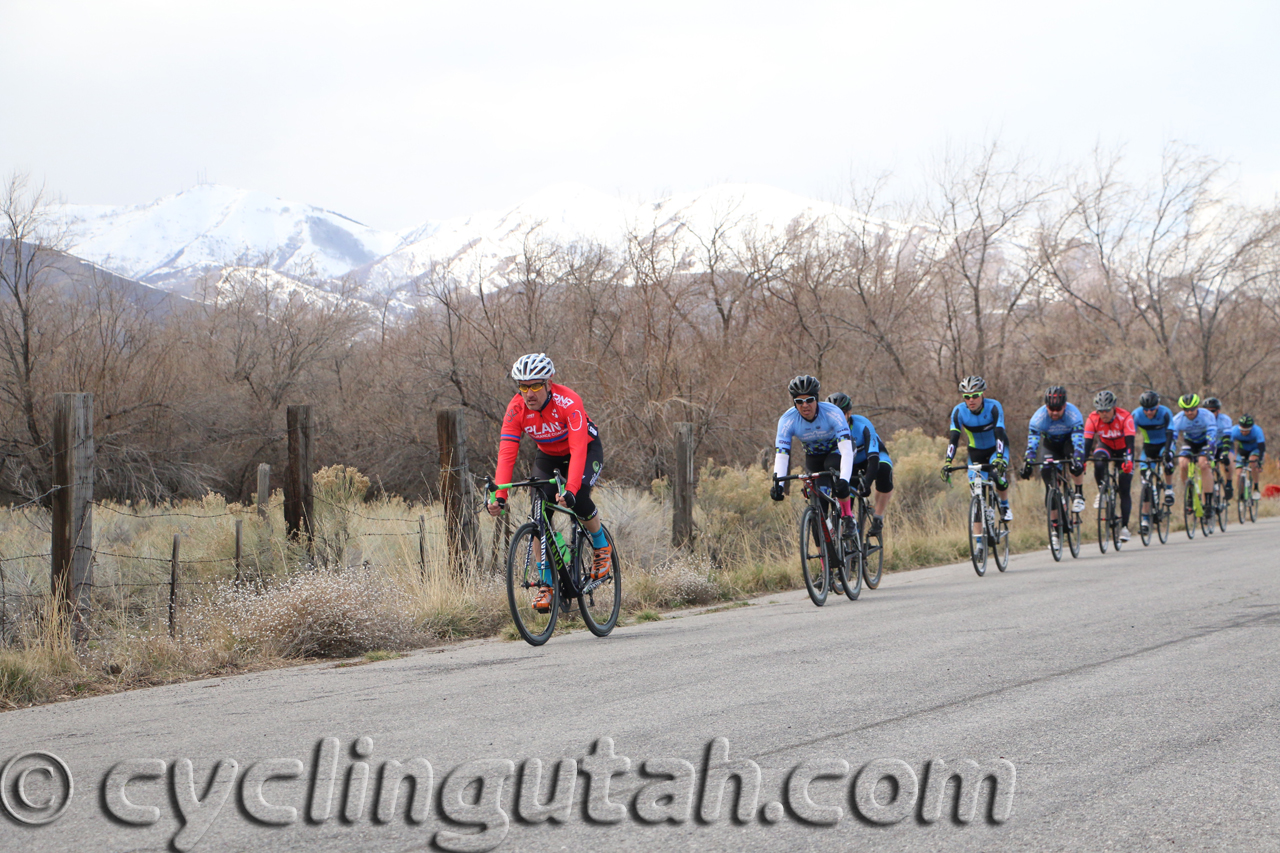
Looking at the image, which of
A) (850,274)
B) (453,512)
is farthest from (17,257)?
(850,274)

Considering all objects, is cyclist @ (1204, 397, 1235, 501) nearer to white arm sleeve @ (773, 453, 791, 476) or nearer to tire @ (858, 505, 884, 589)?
tire @ (858, 505, 884, 589)

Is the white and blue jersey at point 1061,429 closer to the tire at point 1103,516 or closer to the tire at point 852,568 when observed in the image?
the tire at point 1103,516

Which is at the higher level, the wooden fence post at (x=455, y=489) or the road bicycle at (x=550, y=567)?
the wooden fence post at (x=455, y=489)

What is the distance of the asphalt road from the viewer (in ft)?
12.6

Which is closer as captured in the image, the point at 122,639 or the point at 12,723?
the point at 12,723

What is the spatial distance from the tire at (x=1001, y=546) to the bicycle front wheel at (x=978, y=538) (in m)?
0.40

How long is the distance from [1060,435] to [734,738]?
12.0 meters

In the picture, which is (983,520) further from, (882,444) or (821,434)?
(821,434)

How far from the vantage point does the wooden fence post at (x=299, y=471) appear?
37.0 ft

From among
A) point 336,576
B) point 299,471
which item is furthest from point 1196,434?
point 336,576

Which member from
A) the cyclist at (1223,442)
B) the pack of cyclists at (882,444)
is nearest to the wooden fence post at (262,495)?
the pack of cyclists at (882,444)

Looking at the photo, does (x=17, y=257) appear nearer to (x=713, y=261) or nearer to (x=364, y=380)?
(x=364, y=380)

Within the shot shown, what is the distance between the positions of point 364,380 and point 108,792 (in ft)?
87.8

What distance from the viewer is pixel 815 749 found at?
4.82 meters
